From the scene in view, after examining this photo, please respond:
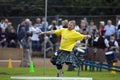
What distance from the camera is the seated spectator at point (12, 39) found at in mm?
31859

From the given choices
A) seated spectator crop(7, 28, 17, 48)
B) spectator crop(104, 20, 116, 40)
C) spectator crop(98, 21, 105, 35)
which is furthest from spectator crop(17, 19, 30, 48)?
spectator crop(104, 20, 116, 40)

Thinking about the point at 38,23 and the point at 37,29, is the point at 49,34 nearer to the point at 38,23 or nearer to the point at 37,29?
the point at 37,29

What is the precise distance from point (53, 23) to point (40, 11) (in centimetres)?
980

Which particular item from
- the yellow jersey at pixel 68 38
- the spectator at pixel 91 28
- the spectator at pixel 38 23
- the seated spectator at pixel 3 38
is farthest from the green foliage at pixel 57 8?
the yellow jersey at pixel 68 38

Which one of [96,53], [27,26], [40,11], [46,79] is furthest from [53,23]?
[46,79]

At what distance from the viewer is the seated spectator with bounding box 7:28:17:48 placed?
31.9 metres

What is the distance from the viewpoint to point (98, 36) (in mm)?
29672

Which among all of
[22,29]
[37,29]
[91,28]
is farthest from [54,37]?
[22,29]

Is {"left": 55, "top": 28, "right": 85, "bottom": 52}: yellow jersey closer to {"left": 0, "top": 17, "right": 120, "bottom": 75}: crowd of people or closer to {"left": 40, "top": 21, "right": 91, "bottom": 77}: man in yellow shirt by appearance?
{"left": 40, "top": 21, "right": 91, "bottom": 77}: man in yellow shirt

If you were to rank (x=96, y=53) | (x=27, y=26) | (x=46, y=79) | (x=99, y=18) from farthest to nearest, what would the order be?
(x=99, y=18) < (x=27, y=26) < (x=96, y=53) < (x=46, y=79)

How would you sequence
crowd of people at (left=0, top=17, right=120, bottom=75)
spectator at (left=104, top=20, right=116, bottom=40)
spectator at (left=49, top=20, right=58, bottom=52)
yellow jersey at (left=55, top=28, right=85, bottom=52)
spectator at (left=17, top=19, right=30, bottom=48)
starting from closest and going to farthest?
yellow jersey at (left=55, top=28, right=85, bottom=52)
crowd of people at (left=0, top=17, right=120, bottom=75)
spectator at (left=17, top=19, right=30, bottom=48)
spectator at (left=104, top=20, right=116, bottom=40)
spectator at (left=49, top=20, right=58, bottom=52)

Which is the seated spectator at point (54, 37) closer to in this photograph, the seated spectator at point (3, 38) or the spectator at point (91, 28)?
the spectator at point (91, 28)

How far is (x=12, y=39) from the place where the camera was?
3209 cm

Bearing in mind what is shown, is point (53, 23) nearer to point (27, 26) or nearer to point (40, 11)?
point (27, 26)
